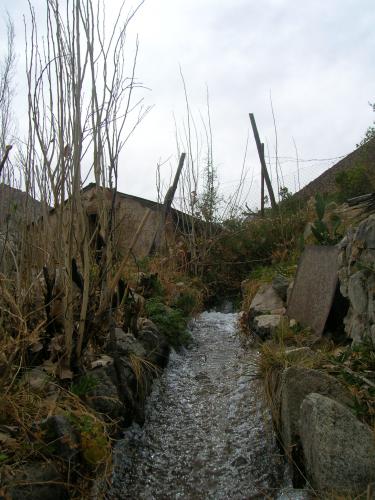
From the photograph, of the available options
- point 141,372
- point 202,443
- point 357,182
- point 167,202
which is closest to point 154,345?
point 141,372

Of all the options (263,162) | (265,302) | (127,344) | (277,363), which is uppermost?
(263,162)

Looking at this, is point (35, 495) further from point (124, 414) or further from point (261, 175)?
point (261, 175)

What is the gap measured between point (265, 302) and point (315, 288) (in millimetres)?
1190

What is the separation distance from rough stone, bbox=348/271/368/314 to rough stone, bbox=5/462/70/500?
91.9 inches

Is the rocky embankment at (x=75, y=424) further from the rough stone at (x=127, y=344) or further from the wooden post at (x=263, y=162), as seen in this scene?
the wooden post at (x=263, y=162)

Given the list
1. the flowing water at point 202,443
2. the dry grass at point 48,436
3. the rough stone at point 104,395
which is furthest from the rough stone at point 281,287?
the dry grass at point 48,436

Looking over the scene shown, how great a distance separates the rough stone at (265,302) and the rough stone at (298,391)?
2.72m

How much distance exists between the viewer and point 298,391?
123 inches

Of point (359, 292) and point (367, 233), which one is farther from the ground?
point (367, 233)

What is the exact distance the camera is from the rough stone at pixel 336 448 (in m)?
2.51

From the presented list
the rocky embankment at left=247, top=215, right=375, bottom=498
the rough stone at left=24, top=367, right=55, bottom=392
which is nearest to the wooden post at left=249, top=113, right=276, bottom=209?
the rocky embankment at left=247, top=215, right=375, bottom=498

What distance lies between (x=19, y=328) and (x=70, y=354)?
1.11 feet

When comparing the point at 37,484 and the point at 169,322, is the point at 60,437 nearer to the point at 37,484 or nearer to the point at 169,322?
the point at 37,484

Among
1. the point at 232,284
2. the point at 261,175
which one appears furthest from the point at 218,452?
the point at 261,175
